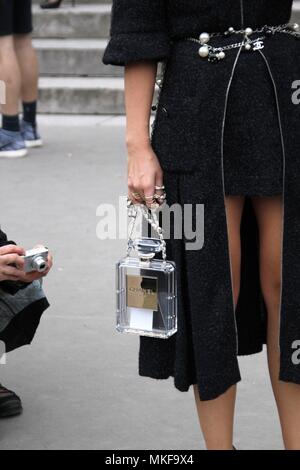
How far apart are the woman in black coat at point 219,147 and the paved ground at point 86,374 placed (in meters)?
0.69

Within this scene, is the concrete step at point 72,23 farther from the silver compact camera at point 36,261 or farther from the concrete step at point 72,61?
the silver compact camera at point 36,261

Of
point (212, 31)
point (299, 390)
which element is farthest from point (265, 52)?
point (299, 390)

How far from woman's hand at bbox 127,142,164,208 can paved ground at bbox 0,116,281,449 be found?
0.98m

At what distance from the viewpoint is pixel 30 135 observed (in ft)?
25.2

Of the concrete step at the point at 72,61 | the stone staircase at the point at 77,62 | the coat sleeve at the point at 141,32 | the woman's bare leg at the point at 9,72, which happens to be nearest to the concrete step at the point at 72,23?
the stone staircase at the point at 77,62

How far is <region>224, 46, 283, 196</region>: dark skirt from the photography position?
9.16 feet

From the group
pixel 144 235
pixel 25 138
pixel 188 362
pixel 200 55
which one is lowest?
pixel 25 138

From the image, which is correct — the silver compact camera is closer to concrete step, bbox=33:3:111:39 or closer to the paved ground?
the paved ground

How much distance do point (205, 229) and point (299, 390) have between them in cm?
54

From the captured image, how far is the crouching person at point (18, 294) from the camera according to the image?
10.6 ft

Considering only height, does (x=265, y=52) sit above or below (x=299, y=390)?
above
